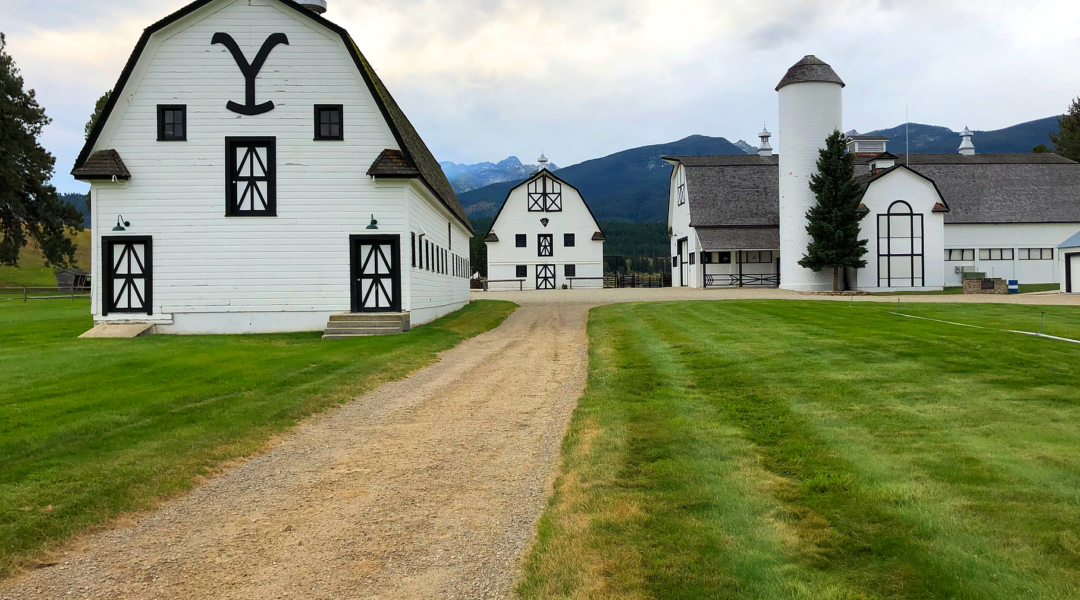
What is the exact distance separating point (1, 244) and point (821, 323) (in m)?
50.1

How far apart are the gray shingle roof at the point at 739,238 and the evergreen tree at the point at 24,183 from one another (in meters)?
41.4

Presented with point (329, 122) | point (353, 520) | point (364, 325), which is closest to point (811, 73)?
point (329, 122)

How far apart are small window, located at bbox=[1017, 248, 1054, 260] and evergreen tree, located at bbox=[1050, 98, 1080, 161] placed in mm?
33603

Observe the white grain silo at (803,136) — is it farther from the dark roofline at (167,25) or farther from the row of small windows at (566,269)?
the dark roofline at (167,25)

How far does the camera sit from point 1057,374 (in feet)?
31.6

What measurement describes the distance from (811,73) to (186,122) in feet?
110

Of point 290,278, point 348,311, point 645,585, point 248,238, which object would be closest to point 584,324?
point 348,311

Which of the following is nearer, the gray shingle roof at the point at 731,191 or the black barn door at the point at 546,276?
the gray shingle roof at the point at 731,191

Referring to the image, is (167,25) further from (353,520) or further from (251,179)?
(353,520)

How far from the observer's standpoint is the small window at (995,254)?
44.7m

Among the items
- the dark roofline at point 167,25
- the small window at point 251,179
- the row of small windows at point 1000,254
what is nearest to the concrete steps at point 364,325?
the small window at point 251,179

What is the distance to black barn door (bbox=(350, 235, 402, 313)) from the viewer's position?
20250 mm

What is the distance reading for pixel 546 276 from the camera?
54.9 meters

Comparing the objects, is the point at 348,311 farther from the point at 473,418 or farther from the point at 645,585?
the point at 645,585
